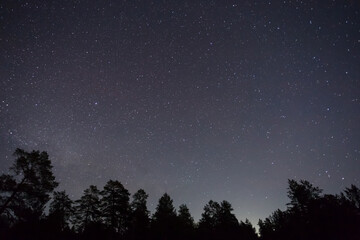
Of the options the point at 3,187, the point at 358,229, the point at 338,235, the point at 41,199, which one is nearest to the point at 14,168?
the point at 3,187

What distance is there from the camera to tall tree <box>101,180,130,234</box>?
103 ft

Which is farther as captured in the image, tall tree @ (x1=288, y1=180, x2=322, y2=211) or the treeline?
tall tree @ (x1=288, y1=180, x2=322, y2=211)

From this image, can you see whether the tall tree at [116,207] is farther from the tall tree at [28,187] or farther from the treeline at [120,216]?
the tall tree at [28,187]

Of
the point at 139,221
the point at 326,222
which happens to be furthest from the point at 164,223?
the point at 326,222

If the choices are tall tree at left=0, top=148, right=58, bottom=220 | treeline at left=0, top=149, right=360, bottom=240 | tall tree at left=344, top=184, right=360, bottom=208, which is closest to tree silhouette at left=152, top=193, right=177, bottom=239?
treeline at left=0, top=149, right=360, bottom=240

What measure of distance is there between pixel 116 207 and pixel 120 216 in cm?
148

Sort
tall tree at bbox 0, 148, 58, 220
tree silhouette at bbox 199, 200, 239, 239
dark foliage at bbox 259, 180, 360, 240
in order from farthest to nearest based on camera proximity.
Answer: tree silhouette at bbox 199, 200, 239, 239 < dark foliage at bbox 259, 180, 360, 240 < tall tree at bbox 0, 148, 58, 220

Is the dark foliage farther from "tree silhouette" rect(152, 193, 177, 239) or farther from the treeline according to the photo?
"tree silhouette" rect(152, 193, 177, 239)

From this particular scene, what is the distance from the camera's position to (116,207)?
1280 inches

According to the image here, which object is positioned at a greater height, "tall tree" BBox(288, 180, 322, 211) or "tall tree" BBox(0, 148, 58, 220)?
"tall tree" BBox(288, 180, 322, 211)

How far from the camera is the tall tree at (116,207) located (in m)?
31.5

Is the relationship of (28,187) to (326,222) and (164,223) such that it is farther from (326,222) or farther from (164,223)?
(326,222)

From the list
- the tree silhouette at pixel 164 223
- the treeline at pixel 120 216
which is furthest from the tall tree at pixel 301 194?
the tree silhouette at pixel 164 223

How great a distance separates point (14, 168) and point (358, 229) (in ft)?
146
